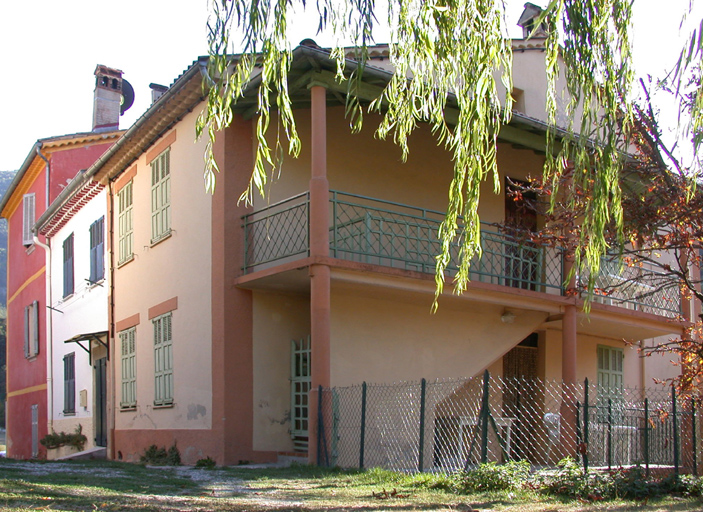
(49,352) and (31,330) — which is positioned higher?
(31,330)

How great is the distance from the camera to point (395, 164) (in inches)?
535

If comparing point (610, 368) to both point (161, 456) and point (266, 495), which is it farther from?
point (266, 495)

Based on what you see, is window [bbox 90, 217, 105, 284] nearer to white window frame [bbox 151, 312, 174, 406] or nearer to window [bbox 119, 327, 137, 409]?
window [bbox 119, 327, 137, 409]

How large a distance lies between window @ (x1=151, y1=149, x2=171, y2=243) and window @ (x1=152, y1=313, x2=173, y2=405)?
4.65ft

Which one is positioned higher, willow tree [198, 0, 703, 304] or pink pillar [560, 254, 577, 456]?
willow tree [198, 0, 703, 304]

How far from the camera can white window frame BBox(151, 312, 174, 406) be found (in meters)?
13.5

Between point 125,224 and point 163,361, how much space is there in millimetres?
3337

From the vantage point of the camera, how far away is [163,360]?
1377cm

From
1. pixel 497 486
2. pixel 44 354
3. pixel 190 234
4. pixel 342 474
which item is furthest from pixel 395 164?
pixel 44 354

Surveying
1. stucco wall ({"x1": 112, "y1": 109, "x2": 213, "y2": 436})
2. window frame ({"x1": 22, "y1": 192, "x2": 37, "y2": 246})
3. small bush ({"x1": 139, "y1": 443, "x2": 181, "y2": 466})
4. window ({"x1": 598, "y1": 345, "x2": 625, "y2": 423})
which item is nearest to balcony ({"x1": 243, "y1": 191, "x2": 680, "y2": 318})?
stucco wall ({"x1": 112, "y1": 109, "x2": 213, "y2": 436})

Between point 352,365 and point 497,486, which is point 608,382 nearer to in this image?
point 352,365

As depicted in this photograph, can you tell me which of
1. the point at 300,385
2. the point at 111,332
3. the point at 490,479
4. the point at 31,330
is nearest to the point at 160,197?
the point at 111,332

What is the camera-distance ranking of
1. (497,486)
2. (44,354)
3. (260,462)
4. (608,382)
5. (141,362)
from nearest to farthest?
1. (497,486)
2. (260,462)
3. (141,362)
4. (608,382)
5. (44,354)

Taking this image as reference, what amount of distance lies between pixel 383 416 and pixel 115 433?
6238 mm
